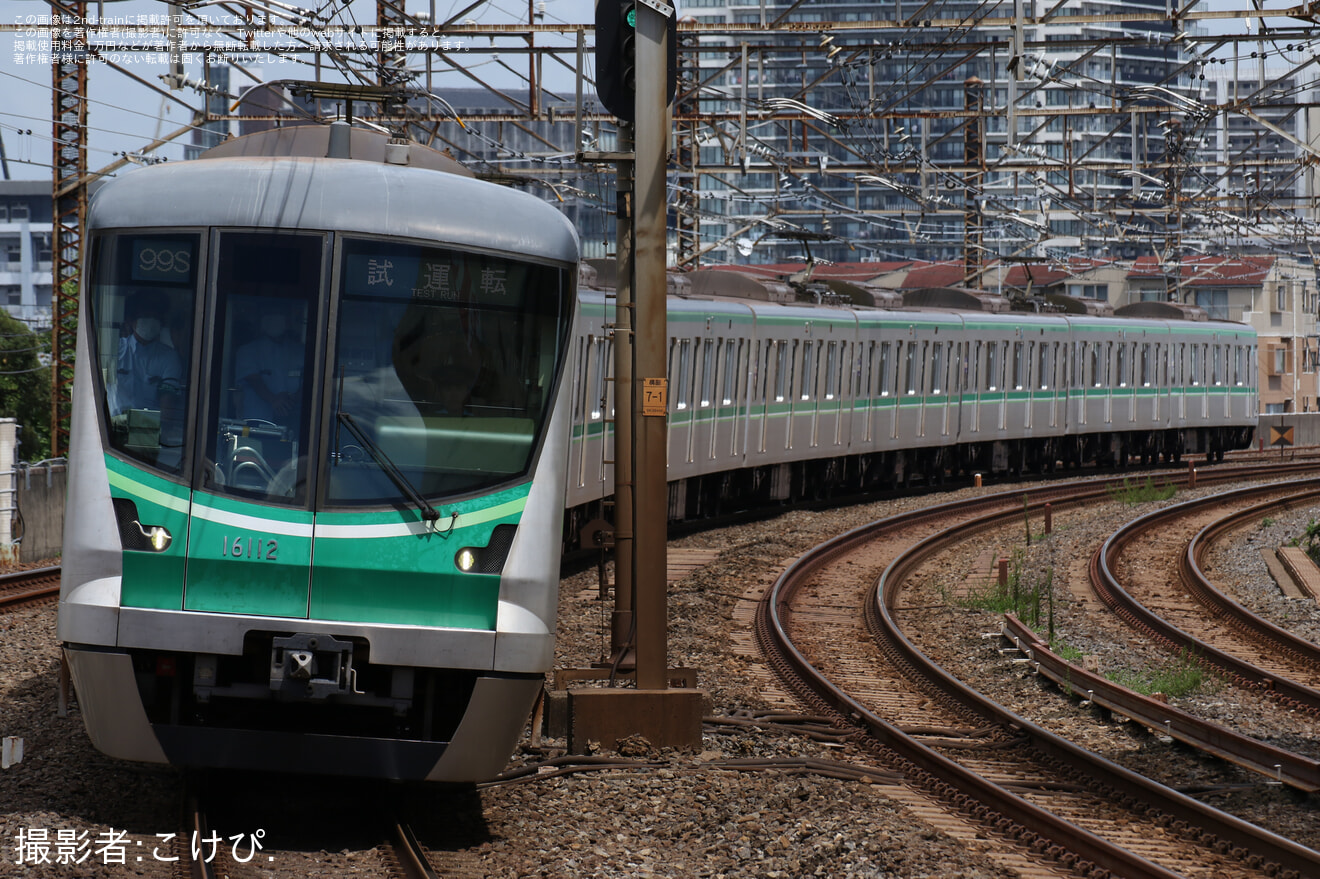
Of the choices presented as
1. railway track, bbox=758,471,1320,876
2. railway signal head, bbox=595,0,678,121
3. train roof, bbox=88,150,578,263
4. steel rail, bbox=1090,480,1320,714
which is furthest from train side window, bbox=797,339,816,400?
train roof, bbox=88,150,578,263

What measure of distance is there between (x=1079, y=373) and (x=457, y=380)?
26.9 metres

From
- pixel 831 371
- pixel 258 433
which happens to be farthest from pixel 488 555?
pixel 831 371

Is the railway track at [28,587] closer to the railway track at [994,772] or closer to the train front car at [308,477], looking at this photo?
the railway track at [994,772]

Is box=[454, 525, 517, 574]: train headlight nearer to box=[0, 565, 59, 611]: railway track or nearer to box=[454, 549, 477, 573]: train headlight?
box=[454, 549, 477, 573]: train headlight

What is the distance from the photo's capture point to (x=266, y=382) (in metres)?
6.50

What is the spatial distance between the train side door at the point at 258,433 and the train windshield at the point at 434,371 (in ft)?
0.46

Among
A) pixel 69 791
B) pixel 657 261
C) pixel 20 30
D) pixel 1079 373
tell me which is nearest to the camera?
pixel 69 791

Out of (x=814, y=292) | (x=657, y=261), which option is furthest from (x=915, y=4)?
(x=657, y=261)

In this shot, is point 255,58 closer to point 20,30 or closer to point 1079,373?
point 20,30

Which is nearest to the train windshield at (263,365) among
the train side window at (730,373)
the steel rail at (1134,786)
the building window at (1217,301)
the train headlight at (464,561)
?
the train headlight at (464,561)

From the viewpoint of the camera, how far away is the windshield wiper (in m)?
6.46

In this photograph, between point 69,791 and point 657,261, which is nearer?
point 69,791

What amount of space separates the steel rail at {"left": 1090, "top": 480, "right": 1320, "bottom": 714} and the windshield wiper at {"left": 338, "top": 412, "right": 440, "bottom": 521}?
6454 mm

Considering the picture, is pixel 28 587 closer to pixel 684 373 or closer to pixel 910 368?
pixel 684 373
